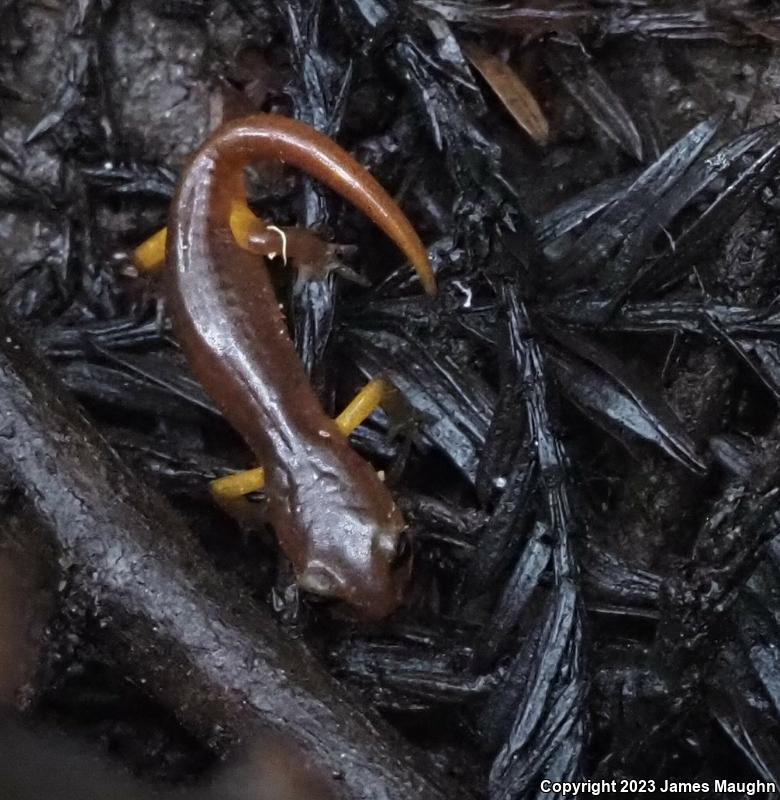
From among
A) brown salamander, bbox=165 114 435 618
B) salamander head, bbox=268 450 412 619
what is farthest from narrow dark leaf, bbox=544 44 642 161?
salamander head, bbox=268 450 412 619

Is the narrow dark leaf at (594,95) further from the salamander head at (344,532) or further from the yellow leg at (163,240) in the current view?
the salamander head at (344,532)

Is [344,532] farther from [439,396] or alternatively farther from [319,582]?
[439,396]

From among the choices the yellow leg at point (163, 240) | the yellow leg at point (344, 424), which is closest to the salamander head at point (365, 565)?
the yellow leg at point (344, 424)

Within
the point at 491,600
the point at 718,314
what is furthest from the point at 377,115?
the point at 491,600

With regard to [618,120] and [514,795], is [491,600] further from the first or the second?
[618,120]

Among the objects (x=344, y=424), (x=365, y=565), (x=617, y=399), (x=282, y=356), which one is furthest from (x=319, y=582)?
(x=617, y=399)
